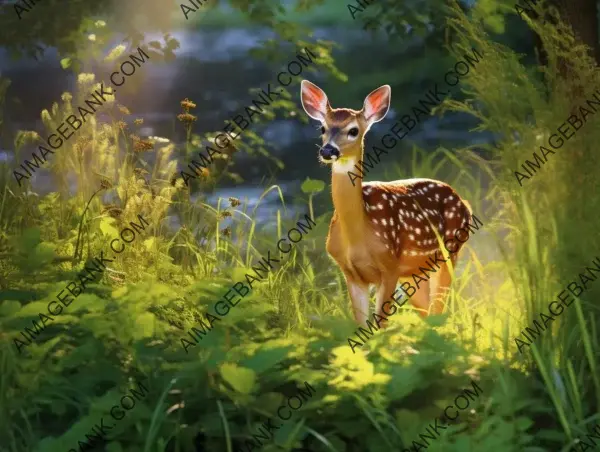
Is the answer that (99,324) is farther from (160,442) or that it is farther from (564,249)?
(564,249)

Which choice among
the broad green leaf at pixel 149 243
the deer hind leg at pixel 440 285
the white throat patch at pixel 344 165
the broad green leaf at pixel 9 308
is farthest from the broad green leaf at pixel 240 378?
the broad green leaf at pixel 149 243

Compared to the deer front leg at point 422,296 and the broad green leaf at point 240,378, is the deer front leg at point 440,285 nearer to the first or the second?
the deer front leg at point 422,296

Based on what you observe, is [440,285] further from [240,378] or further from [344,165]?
[240,378]

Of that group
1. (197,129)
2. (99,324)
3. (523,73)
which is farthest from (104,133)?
(197,129)

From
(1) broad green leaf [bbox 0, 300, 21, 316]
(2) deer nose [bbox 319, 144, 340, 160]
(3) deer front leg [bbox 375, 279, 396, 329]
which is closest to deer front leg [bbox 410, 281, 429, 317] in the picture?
(3) deer front leg [bbox 375, 279, 396, 329]

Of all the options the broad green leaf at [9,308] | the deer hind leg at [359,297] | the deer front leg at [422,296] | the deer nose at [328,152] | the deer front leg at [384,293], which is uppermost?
the deer nose at [328,152]

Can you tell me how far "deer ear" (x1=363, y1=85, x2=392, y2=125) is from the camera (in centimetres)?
487

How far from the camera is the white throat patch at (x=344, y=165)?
186 inches

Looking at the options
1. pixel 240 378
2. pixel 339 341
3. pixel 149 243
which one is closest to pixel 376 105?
pixel 339 341

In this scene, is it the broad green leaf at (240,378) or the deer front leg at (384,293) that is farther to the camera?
the deer front leg at (384,293)

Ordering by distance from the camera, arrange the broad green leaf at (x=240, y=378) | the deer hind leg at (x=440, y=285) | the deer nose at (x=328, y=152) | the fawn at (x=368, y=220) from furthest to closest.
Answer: the deer hind leg at (x=440, y=285) → the fawn at (x=368, y=220) → the deer nose at (x=328, y=152) → the broad green leaf at (x=240, y=378)

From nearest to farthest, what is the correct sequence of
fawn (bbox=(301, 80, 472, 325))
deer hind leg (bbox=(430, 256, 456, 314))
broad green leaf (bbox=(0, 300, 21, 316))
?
broad green leaf (bbox=(0, 300, 21, 316))
fawn (bbox=(301, 80, 472, 325))
deer hind leg (bbox=(430, 256, 456, 314))

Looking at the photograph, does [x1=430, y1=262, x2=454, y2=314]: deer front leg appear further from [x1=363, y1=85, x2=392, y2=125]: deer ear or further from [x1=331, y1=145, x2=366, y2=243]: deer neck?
[x1=363, y1=85, x2=392, y2=125]: deer ear

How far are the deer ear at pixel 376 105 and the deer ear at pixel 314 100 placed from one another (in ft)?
0.62
